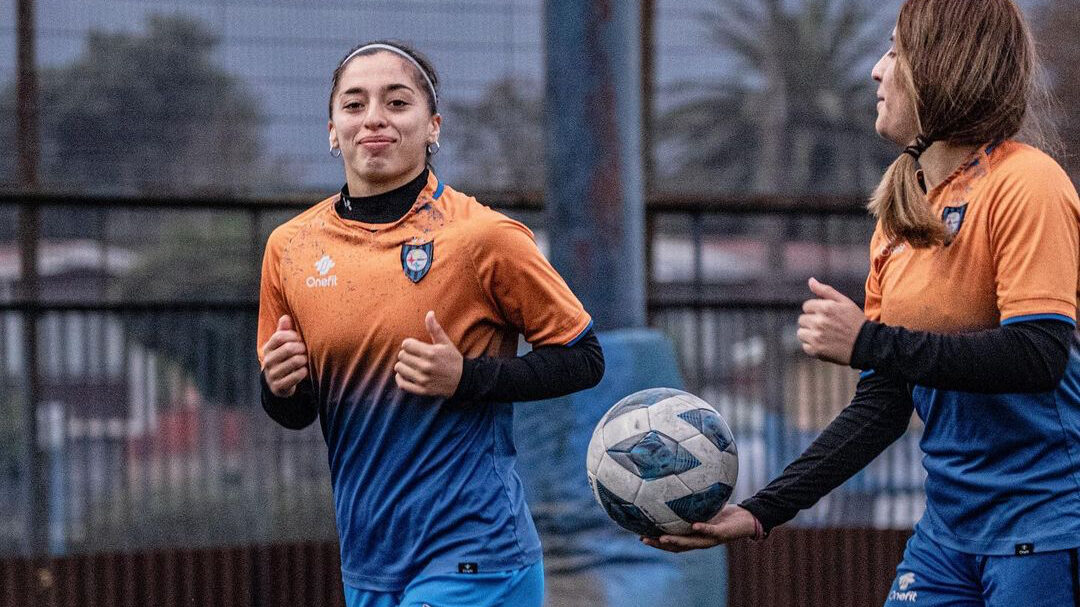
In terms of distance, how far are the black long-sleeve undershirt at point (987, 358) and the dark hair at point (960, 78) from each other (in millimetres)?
256

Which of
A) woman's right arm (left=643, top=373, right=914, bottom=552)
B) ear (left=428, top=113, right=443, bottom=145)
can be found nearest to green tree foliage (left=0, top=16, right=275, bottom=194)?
ear (left=428, top=113, right=443, bottom=145)

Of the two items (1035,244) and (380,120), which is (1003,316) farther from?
(380,120)

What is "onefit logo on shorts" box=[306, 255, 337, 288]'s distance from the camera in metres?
3.61

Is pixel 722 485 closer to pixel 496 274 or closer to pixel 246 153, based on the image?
pixel 496 274

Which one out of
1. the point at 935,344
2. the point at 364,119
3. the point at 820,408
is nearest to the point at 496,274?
the point at 364,119

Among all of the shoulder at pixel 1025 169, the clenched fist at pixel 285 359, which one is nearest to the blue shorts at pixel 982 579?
the shoulder at pixel 1025 169

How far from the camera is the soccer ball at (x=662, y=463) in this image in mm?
3395

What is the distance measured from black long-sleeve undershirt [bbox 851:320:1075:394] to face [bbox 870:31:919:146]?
543 millimetres

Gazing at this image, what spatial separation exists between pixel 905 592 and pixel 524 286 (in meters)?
1.16

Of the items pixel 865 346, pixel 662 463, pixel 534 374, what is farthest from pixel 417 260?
pixel 865 346

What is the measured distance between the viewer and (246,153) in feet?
22.1

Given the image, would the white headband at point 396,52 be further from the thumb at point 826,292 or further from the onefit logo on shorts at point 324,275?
the thumb at point 826,292

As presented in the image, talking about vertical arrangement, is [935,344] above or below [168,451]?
above

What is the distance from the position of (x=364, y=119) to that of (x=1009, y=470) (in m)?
1.76
